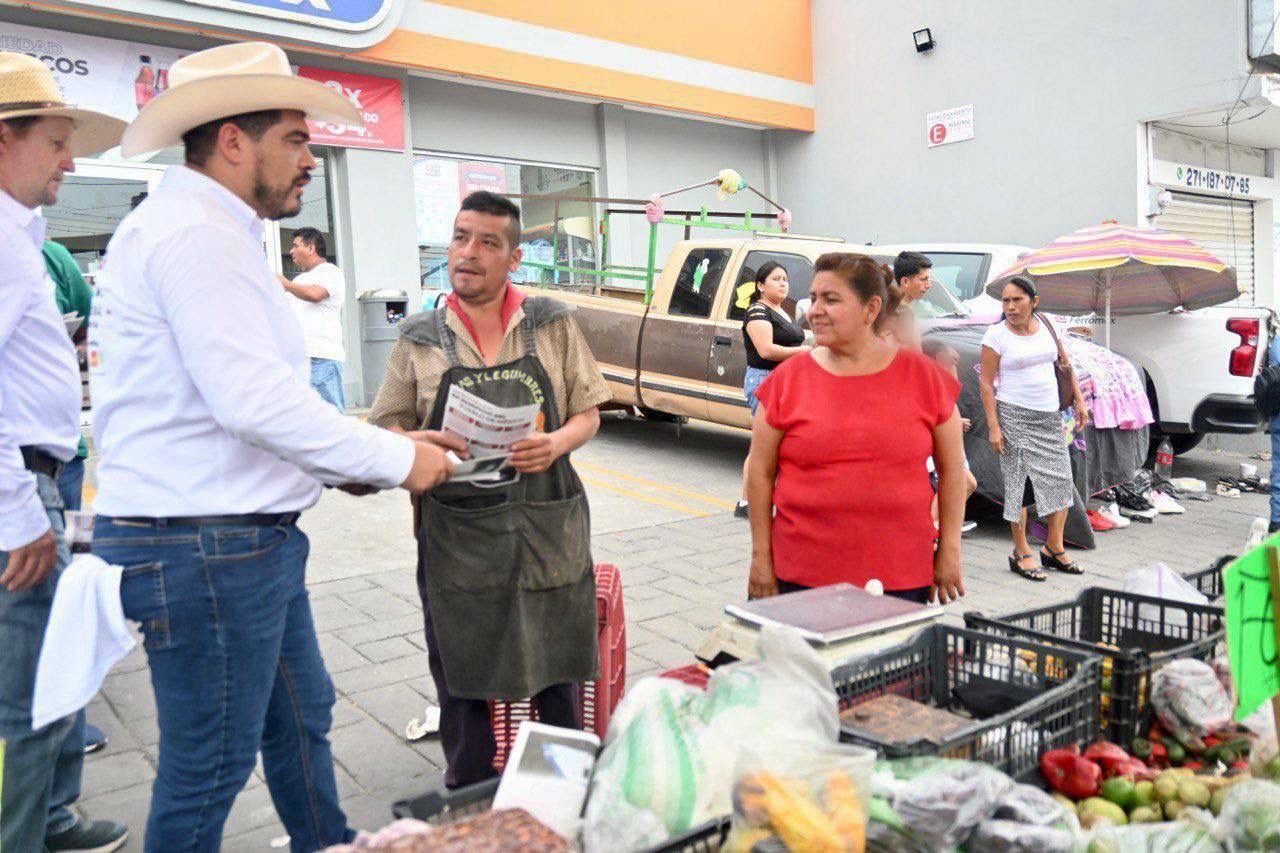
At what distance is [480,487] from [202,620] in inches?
32.2

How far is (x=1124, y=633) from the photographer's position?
2.79 meters

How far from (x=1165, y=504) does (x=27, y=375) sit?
8197mm

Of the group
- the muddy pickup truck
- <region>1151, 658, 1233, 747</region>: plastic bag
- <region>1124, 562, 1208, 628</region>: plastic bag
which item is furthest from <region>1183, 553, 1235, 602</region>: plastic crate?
the muddy pickup truck

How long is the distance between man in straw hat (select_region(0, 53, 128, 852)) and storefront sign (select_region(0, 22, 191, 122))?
310 inches

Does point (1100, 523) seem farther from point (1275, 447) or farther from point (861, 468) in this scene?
point (861, 468)

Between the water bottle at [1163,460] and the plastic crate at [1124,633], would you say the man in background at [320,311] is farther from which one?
the water bottle at [1163,460]

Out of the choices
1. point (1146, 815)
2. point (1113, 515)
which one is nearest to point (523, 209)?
point (1113, 515)

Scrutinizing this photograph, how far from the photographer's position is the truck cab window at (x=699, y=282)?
905cm

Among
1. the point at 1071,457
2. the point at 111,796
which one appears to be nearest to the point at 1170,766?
the point at 111,796

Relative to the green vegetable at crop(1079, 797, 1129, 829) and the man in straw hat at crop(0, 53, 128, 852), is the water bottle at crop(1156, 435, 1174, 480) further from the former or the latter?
the man in straw hat at crop(0, 53, 128, 852)

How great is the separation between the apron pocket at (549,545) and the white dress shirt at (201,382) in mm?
630

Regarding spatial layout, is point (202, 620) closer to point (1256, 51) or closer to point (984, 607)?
point (984, 607)

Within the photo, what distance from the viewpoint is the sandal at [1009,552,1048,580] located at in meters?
6.24

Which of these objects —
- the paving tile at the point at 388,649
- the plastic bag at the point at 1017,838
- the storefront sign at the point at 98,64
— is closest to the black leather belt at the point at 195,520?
the plastic bag at the point at 1017,838
